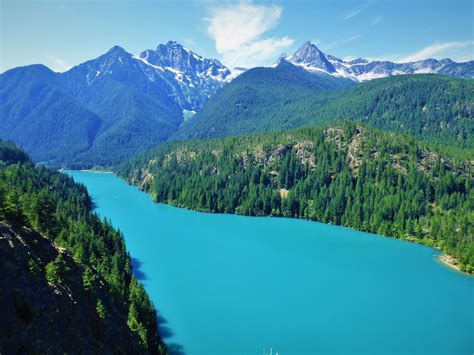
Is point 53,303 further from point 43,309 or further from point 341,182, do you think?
point 341,182

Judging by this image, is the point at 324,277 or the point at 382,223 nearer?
the point at 324,277

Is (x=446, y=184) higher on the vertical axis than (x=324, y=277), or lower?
higher

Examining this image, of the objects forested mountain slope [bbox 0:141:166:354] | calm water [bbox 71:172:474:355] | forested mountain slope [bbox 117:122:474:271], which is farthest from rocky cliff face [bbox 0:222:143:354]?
forested mountain slope [bbox 117:122:474:271]

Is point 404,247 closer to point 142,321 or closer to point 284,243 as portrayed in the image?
point 284,243

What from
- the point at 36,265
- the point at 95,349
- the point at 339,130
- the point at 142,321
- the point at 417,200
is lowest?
the point at 142,321

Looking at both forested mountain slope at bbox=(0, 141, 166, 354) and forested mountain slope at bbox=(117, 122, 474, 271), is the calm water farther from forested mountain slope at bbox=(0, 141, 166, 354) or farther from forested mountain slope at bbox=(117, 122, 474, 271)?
forested mountain slope at bbox=(0, 141, 166, 354)

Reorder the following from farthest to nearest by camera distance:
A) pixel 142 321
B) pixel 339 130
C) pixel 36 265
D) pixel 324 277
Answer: pixel 339 130 < pixel 324 277 < pixel 142 321 < pixel 36 265

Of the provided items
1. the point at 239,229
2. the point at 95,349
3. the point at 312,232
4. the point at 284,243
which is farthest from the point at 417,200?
the point at 95,349
